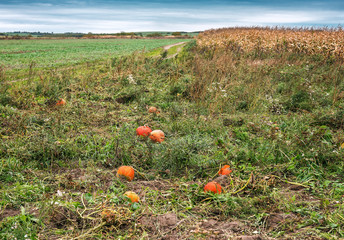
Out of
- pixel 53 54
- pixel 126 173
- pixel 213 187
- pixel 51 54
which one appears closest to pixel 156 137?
pixel 126 173

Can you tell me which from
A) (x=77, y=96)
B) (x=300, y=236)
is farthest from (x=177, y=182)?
(x=77, y=96)

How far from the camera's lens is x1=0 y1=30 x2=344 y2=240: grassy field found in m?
2.82

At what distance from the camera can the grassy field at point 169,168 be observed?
2.82 m

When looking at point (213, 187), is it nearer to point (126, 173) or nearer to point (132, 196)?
point (132, 196)

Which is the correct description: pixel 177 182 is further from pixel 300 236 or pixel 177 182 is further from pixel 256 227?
pixel 300 236

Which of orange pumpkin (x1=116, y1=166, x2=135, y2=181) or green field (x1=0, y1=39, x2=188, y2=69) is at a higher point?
green field (x1=0, y1=39, x2=188, y2=69)

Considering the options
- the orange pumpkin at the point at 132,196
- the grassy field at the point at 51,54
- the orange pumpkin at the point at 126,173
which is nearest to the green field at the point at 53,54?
the grassy field at the point at 51,54

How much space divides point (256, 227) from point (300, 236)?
1.45 feet

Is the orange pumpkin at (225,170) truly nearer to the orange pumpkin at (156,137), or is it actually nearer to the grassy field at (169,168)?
the grassy field at (169,168)

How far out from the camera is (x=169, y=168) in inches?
165

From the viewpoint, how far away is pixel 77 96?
26.9 ft

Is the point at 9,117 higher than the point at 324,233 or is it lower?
higher

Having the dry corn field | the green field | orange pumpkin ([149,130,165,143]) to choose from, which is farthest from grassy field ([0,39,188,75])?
the dry corn field

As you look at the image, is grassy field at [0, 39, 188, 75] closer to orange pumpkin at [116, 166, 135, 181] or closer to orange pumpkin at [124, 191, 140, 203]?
orange pumpkin at [116, 166, 135, 181]
